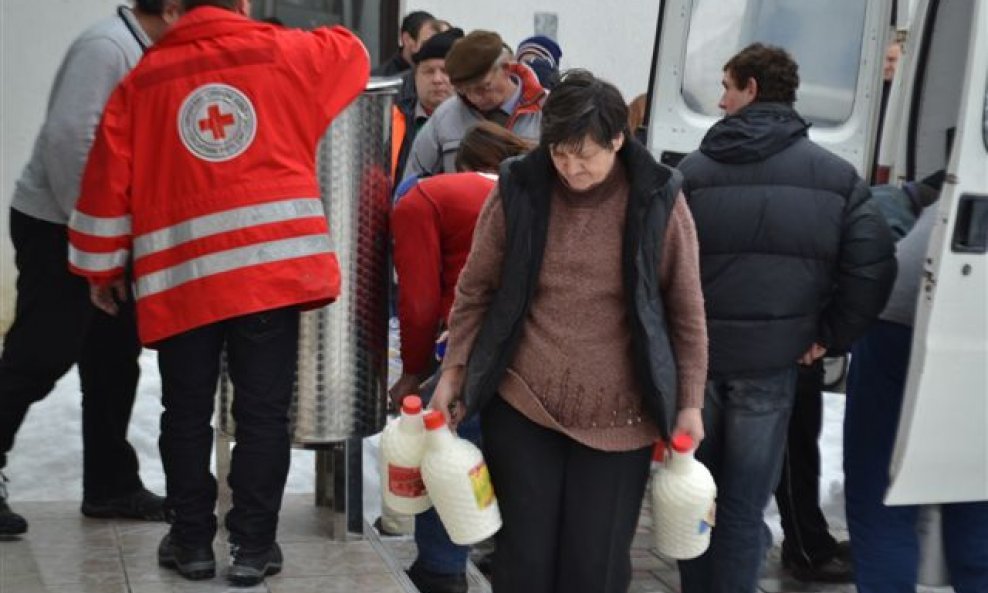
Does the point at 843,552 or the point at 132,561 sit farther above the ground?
the point at 132,561

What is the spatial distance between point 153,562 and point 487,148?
→ 1.64 meters

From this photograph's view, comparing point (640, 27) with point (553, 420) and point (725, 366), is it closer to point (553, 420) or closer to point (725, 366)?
point (725, 366)

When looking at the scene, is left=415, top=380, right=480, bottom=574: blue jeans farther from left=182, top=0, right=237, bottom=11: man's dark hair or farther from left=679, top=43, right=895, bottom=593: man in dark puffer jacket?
left=182, top=0, right=237, bottom=11: man's dark hair

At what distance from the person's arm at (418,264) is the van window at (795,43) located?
2.22 m

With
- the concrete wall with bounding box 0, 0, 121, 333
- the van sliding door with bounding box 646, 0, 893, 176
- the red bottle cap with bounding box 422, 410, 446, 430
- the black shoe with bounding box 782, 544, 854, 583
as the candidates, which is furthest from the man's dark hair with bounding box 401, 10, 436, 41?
the red bottle cap with bounding box 422, 410, 446, 430

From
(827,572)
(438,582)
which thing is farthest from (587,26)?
(438,582)

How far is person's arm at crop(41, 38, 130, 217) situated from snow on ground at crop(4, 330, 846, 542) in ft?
4.72

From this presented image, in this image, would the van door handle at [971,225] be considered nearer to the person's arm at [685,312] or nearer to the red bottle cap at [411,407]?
the person's arm at [685,312]

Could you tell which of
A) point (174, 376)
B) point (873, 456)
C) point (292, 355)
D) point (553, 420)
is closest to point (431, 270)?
point (292, 355)

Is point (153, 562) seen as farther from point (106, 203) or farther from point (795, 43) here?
point (795, 43)

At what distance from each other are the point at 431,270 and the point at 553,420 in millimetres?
1147

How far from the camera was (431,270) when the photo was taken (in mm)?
5016

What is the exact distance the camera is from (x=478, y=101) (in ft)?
20.4

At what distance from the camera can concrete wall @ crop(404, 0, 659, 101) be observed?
9.64 meters
